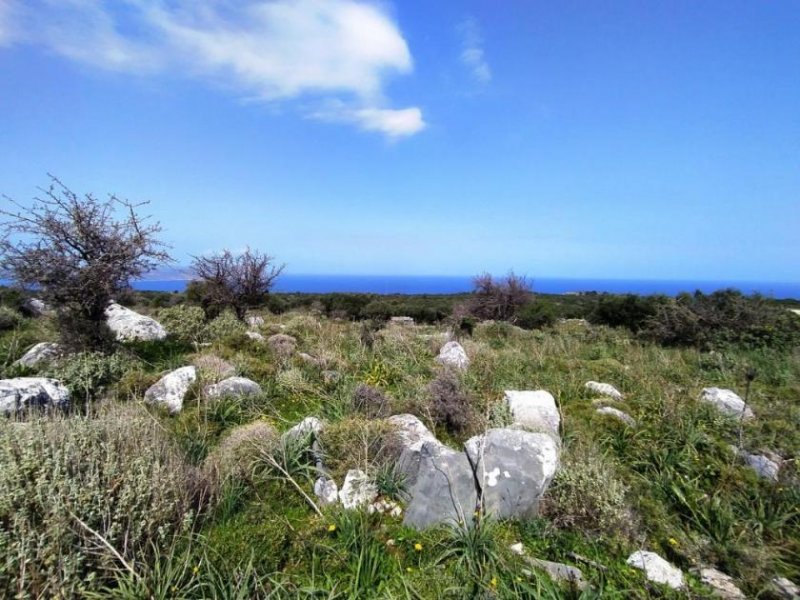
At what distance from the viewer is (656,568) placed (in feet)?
10.7

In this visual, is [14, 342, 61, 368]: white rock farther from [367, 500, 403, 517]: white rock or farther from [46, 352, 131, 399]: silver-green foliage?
[367, 500, 403, 517]: white rock

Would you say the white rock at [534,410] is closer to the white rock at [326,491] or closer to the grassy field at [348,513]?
the grassy field at [348,513]

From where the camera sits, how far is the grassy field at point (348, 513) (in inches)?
114

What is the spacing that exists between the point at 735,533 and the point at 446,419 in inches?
138

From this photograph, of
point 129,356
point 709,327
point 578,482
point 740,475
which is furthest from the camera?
point 709,327

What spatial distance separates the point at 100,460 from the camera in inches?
135

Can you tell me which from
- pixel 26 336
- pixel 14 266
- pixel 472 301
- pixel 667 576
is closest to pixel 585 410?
pixel 667 576

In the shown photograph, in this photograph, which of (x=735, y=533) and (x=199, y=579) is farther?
(x=735, y=533)

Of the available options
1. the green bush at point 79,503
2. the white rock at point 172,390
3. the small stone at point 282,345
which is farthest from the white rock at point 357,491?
the small stone at point 282,345

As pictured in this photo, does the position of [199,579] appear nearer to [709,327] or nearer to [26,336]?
[26,336]

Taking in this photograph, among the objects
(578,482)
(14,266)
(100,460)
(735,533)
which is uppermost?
(14,266)

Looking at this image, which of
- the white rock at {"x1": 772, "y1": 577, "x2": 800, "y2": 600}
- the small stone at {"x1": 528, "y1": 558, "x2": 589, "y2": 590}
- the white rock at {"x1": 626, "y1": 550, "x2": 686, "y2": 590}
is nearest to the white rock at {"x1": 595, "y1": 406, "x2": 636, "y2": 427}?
the white rock at {"x1": 772, "y1": 577, "x2": 800, "y2": 600}

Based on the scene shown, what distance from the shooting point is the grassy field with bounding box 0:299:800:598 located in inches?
114

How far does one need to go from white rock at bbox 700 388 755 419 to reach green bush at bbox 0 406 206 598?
7963 millimetres
